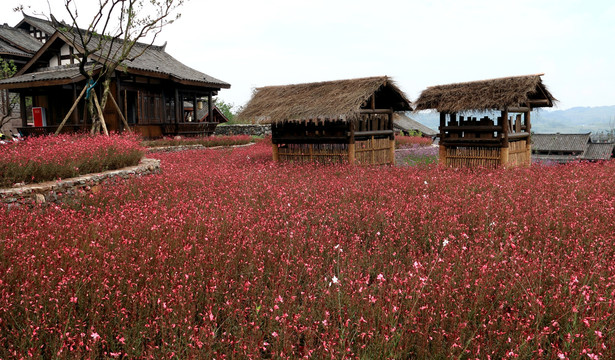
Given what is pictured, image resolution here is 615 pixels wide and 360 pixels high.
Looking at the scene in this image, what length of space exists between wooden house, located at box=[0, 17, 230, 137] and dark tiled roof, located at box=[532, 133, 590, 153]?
896 inches

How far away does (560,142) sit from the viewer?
32281 millimetres

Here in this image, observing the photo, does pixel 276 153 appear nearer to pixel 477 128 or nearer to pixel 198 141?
pixel 477 128

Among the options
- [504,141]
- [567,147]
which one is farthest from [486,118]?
[567,147]

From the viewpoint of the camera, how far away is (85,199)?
7.55m

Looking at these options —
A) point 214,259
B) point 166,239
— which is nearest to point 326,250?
point 214,259

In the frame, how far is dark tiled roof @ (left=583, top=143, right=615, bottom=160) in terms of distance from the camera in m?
31.1

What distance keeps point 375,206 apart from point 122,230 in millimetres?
3581

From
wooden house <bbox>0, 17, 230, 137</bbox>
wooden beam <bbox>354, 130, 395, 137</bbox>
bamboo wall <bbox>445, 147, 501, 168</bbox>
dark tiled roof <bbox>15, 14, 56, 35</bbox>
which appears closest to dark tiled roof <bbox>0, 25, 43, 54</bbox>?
dark tiled roof <bbox>15, 14, 56, 35</bbox>

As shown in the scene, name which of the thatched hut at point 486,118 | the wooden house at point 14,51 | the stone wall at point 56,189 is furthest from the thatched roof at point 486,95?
the wooden house at point 14,51

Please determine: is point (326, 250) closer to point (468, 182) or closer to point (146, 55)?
point (468, 182)

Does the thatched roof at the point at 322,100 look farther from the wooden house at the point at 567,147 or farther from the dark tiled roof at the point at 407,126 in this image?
the dark tiled roof at the point at 407,126

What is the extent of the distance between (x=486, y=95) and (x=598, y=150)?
83.3 ft

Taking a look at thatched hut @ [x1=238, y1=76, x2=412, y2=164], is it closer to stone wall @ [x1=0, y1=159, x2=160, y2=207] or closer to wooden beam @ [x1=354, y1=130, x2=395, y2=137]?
wooden beam @ [x1=354, y1=130, x2=395, y2=137]

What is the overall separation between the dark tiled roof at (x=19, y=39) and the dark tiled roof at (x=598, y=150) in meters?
39.5
